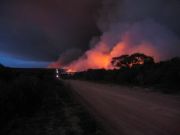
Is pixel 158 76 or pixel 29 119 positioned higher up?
pixel 158 76

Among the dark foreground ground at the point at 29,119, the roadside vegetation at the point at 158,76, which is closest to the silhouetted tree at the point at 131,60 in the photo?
the roadside vegetation at the point at 158,76

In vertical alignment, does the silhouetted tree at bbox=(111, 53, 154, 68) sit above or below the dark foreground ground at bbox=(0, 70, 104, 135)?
above

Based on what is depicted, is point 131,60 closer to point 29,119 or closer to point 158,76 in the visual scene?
point 158,76

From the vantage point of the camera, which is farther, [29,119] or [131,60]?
[131,60]

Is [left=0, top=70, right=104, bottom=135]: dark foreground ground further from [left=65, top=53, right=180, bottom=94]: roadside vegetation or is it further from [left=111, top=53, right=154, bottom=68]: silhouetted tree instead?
[left=111, top=53, right=154, bottom=68]: silhouetted tree

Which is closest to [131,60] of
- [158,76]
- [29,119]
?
[158,76]

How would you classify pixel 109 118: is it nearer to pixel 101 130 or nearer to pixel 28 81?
pixel 101 130

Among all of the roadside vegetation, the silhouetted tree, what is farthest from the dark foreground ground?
the silhouetted tree

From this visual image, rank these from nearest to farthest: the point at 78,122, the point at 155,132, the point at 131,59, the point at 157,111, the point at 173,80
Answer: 1. the point at 155,132
2. the point at 78,122
3. the point at 157,111
4. the point at 173,80
5. the point at 131,59

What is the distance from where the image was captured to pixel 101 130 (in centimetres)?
1035

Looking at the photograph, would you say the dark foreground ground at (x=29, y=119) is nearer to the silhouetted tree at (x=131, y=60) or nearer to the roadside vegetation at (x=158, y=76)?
the roadside vegetation at (x=158, y=76)

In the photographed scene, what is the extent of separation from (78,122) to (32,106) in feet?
16.2

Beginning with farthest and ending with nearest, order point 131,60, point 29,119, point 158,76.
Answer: point 131,60
point 158,76
point 29,119

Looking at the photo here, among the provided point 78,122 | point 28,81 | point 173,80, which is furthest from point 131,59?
point 78,122
